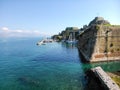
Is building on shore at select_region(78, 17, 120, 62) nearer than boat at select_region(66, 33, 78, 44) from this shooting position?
Yes

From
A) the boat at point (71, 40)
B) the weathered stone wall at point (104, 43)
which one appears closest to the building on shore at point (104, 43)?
the weathered stone wall at point (104, 43)

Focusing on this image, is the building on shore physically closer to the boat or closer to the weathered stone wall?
the weathered stone wall

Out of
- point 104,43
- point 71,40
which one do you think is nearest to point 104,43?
point 104,43

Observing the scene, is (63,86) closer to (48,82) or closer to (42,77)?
(48,82)

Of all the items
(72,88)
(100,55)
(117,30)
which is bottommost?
(72,88)

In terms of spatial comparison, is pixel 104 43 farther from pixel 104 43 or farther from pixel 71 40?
pixel 71 40

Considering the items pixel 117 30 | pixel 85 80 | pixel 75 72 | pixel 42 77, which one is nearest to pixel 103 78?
pixel 85 80

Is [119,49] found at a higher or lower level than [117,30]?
lower

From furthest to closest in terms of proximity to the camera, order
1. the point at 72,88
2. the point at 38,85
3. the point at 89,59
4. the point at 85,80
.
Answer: the point at 89,59 → the point at 85,80 → the point at 38,85 → the point at 72,88

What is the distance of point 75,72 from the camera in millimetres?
29266

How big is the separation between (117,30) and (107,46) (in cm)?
450

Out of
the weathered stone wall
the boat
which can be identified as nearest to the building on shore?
the weathered stone wall

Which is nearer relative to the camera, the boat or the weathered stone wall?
the weathered stone wall

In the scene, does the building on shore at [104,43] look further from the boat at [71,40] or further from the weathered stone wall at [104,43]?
the boat at [71,40]
